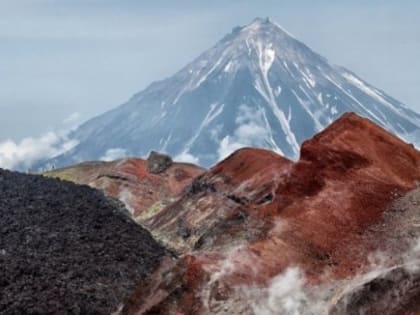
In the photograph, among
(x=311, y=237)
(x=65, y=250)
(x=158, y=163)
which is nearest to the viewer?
(x=311, y=237)

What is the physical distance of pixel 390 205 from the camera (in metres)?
26.7

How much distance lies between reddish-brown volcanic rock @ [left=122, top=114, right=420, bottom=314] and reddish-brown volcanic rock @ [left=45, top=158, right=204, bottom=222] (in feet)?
100

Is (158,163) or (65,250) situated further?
(158,163)

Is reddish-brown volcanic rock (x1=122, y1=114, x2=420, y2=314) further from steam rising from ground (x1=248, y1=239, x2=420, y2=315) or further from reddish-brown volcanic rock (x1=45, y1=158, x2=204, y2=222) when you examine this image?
reddish-brown volcanic rock (x1=45, y1=158, x2=204, y2=222)

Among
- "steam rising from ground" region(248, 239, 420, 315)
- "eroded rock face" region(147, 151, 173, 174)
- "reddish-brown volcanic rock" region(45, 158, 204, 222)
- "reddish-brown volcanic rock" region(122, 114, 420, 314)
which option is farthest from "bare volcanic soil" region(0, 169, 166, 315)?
"eroded rock face" region(147, 151, 173, 174)

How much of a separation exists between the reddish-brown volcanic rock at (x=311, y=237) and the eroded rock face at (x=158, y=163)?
4324cm

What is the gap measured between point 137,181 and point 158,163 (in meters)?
6.12

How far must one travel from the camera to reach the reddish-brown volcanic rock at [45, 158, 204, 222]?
6494cm

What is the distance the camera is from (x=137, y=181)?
69.9m

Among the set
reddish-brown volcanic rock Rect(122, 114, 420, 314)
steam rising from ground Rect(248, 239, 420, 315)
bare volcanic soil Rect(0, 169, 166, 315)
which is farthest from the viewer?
bare volcanic soil Rect(0, 169, 166, 315)

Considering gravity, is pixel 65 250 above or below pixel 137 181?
above

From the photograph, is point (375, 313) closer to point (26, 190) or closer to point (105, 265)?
point (105, 265)

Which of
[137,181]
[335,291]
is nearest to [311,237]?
[335,291]

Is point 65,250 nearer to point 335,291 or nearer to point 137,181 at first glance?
point 335,291
